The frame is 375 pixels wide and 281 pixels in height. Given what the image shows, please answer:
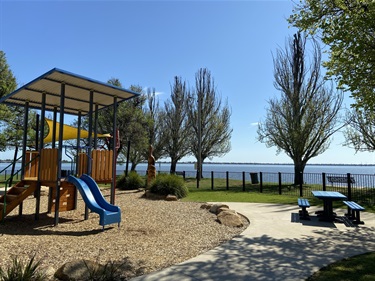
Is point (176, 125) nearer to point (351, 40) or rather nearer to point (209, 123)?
point (209, 123)

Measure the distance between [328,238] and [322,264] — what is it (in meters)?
2.09

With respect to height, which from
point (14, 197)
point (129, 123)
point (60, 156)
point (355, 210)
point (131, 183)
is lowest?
point (355, 210)

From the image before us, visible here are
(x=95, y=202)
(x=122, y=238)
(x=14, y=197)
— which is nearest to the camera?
(x=122, y=238)

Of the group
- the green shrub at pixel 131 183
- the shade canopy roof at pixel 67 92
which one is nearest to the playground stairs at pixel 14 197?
the shade canopy roof at pixel 67 92

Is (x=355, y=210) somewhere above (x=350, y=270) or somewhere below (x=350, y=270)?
above

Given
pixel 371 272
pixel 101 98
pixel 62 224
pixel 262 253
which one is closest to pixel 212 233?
pixel 262 253

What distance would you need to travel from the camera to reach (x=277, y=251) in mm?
5480

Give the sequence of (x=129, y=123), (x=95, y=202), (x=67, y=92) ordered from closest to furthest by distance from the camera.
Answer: (x=95, y=202)
(x=67, y=92)
(x=129, y=123)

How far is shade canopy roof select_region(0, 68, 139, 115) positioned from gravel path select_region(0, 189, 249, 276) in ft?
12.7

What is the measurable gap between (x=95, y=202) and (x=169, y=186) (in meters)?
6.59

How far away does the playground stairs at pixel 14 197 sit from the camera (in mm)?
7766

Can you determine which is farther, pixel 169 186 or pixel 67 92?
pixel 169 186

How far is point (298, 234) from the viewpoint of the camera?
22.5 feet

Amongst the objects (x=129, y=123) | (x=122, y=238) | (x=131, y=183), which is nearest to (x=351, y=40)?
(x=122, y=238)
